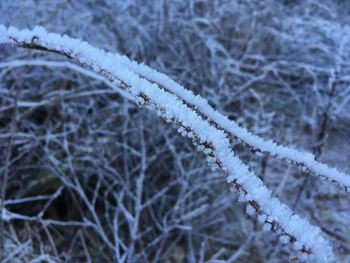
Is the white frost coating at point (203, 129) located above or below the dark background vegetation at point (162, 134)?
above

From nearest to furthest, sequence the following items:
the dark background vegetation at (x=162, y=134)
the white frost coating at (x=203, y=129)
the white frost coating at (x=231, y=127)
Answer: the white frost coating at (x=203, y=129), the white frost coating at (x=231, y=127), the dark background vegetation at (x=162, y=134)

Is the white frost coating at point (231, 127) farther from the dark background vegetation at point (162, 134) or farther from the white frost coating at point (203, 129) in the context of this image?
the dark background vegetation at point (162, 134)

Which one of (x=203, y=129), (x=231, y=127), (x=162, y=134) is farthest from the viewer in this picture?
(x=162, y=134)

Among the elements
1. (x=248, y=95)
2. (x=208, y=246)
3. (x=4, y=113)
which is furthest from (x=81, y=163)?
(x=248, y=95)

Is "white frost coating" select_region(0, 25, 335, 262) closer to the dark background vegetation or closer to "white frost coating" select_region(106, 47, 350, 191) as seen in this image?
"white frost coating" select_region(106, 47, 350, 191)

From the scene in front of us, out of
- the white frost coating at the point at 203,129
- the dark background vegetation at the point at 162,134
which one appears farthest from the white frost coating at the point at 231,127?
the dark background vegetation at the point at 162,134

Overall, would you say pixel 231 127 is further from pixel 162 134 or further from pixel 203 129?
pixel 162 134

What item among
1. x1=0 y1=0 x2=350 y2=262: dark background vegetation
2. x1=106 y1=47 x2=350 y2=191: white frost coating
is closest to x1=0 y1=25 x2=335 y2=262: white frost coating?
x1=106 y1=47 x2=350 y2=191: white frost coating

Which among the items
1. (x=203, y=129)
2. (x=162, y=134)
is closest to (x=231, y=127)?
(x=203, y=129)
